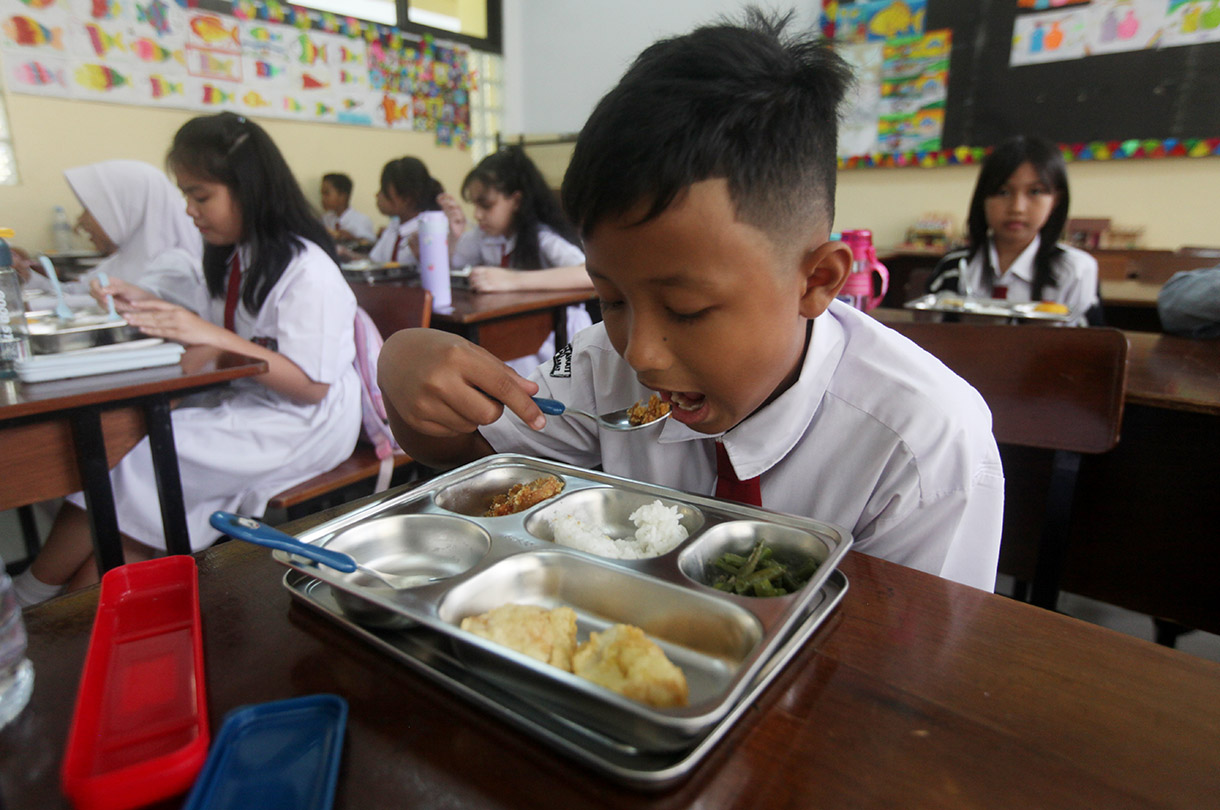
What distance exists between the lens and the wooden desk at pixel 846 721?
412 mm

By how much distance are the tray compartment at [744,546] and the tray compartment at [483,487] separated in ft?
0.67

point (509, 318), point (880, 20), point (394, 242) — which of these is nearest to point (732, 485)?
point (509, 318)

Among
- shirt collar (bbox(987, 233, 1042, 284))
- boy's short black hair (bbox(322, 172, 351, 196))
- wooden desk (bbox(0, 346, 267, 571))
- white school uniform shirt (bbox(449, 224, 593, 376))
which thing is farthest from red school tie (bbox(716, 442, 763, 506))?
boy's short black hair (bbox(322, 172, 351, 196))

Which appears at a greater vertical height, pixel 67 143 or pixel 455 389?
pixel 67 143

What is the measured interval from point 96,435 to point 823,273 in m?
1.40

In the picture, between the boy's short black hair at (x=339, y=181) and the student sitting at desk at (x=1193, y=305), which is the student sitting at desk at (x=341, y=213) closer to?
the boy's short black hair at (x=339, y=181)

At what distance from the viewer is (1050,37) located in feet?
14.8

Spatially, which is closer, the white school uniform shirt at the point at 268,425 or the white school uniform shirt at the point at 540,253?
the white school uniform shirt at the point at 268,425

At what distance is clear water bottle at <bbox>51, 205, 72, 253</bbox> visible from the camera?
407 cm

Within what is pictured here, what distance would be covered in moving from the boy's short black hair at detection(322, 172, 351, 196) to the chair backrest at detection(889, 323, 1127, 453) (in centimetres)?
517

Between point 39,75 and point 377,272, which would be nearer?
point 377,272

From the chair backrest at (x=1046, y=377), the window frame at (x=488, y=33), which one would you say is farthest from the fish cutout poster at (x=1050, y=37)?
the window frame at (x=488, y=33)

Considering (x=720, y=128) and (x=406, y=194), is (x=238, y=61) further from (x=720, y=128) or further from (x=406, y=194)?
(x=720, y=128)

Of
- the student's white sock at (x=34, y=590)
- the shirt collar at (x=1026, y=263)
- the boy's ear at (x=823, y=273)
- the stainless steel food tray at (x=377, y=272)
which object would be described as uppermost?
the boy's ear at (x=823, y=273)
